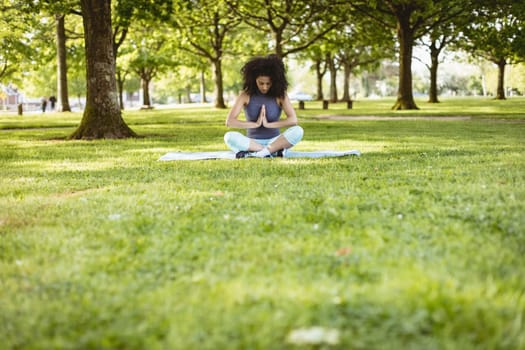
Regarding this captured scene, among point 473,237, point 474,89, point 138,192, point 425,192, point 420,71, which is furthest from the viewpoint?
point 420,71

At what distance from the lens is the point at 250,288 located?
2.94 metres

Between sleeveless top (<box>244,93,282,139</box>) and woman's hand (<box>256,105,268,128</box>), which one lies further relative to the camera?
sleeveless top (<box>244,93,282,139</box>)

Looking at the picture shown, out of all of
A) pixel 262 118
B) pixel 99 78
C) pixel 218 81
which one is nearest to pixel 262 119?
pixel 262 118

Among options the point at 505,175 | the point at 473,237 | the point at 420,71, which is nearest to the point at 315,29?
the point at 505,175

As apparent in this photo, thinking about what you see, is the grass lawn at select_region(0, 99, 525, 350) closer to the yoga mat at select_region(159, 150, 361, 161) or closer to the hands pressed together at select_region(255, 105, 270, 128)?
the yoga mat at select_region(159, 150, 361, 161)

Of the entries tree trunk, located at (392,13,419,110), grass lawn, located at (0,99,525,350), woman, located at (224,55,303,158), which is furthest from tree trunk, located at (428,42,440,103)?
grass lawn, located at (0,99,525,350)

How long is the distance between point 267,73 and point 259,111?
0.70m

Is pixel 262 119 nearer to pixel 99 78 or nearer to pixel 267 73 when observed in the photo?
pixel 267 73

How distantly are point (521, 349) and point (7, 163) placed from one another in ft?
29.8

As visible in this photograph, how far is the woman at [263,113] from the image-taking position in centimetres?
911

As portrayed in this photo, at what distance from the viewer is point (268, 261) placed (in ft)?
11.2

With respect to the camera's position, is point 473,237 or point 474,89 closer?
point 473,237

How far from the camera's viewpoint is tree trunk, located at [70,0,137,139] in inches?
541

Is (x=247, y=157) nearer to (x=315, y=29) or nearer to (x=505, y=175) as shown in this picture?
(x=505, y=175)
